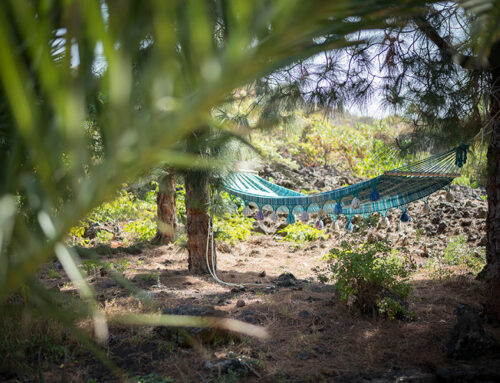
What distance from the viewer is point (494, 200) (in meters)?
2.24

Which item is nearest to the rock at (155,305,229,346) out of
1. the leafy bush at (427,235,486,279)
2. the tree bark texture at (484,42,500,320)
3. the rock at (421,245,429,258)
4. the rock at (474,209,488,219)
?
the tree bark texture at (484,42,500,320)

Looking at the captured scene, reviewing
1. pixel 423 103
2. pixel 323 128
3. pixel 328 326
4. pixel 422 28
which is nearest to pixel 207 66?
pixel 328 326

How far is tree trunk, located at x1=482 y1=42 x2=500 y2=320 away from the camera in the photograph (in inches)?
85.4

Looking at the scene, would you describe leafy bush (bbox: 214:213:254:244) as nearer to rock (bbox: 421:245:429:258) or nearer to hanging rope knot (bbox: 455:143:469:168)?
rock (bbox: 421:245:429:258)

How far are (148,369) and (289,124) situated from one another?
2.41m

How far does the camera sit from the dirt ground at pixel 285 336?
1617 mm

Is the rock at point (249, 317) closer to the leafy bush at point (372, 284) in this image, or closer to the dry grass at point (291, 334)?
the dry grass at point (291, 334)

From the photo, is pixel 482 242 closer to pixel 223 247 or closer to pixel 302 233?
pixel 302 233

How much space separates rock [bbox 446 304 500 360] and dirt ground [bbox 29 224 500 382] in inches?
2.8

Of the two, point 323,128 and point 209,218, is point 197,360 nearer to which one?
point 209,218

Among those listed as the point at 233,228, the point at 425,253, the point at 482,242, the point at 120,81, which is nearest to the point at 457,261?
the point at 425,253

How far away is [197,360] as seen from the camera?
A: 1699mm

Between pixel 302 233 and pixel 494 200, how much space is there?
11.1 feet

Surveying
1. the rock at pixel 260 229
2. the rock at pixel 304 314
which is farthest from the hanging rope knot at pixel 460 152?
the rock at pixel 260 229
